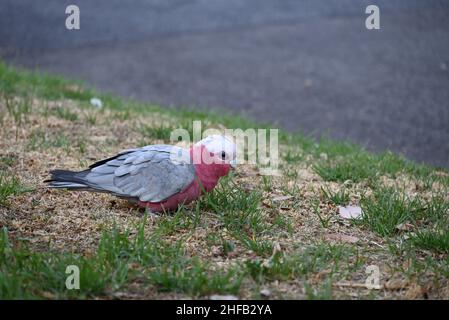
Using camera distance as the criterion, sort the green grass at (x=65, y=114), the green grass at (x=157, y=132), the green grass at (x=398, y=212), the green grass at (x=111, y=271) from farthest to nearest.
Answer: the green grass at (x=65, y=114) < the green grass at (x=157, y=132) < the green grass at (x=398, y=212) < the green grass at (x=111, y=271)

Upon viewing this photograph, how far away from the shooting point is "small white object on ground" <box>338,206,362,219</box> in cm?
399

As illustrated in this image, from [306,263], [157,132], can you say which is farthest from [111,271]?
[157,132]

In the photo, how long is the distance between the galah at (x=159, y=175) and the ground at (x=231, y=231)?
0.11 m

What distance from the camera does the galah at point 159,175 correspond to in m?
3.72

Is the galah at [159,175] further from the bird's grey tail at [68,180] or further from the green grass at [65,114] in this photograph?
the green grass at [65,114]

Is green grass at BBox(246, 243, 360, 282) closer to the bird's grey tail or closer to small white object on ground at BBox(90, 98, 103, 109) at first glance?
the bird's grey tail

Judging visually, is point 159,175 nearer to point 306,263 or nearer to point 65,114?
point 306,263

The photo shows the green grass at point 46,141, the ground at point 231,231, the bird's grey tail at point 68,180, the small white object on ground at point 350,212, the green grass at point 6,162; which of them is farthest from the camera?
the green grass at point 46,141

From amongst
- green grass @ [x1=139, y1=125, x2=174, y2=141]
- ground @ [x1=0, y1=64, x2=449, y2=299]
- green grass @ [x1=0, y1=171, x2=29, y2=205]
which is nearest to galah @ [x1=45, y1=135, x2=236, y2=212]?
Result: ground @ [x1=0, y1=64, x2=449, y2=299]

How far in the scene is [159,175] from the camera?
374 centimetres

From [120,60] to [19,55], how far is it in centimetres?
149

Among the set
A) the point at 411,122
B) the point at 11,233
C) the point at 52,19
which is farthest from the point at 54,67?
the point at 11,233

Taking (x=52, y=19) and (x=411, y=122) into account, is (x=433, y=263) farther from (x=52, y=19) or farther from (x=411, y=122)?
(x=52, y=19)

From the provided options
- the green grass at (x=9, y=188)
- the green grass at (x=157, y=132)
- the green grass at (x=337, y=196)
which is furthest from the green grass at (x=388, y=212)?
the green grass at (x=9, y=188)
